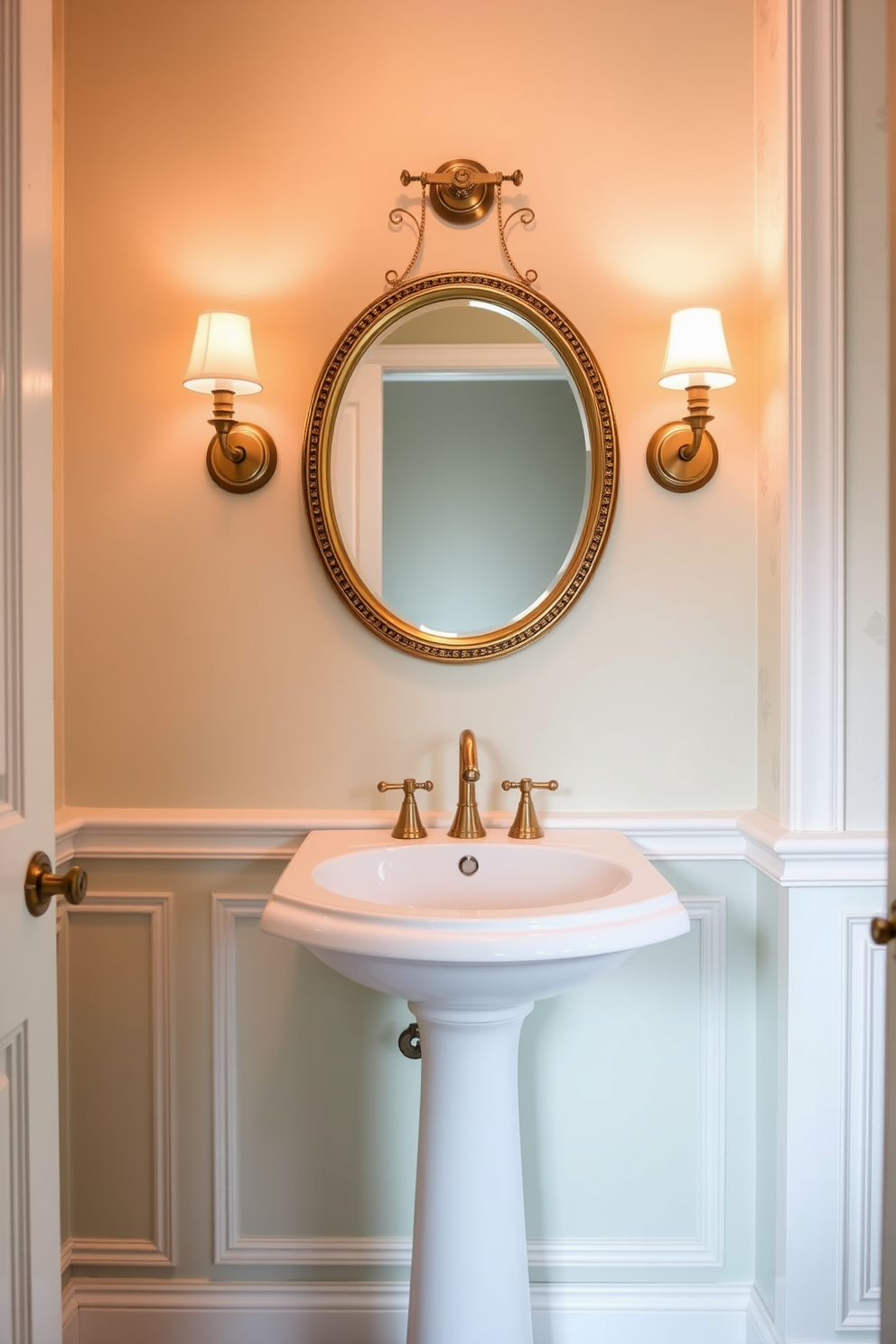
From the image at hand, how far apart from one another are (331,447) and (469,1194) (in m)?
A: 1.23

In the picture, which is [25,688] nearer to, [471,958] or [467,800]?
[471,958]

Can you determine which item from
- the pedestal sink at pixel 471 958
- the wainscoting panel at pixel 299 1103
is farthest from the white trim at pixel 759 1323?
the wainscoting panel at pixel 299 1103

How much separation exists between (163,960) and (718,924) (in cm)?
101

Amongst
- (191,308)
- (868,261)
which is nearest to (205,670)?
(191,308)

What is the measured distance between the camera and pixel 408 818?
1714mm

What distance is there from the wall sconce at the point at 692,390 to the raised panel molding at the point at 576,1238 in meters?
0.77

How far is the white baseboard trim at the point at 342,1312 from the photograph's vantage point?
5.93 ft

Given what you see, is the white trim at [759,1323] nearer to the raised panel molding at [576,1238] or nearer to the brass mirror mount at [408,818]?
→ the raised panel molding at [576,1238]

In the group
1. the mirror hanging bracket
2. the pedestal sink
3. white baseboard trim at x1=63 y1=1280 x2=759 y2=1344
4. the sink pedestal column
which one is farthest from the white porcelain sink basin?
the mirror hanging bracket

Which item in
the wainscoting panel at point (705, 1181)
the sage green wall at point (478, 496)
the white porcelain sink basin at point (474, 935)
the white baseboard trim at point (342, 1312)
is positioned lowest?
the white baseboard trim at point (342, 1312)

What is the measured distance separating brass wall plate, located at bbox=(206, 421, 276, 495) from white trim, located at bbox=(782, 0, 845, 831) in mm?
901

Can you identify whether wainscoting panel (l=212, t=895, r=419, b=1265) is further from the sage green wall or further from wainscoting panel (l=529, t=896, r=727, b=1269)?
the sage green wall

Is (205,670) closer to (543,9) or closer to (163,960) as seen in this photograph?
(163,960)

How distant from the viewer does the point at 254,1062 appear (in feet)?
6.03
